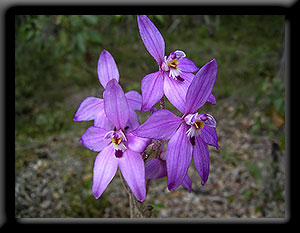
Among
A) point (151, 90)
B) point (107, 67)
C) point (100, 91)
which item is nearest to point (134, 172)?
point (151, 90)

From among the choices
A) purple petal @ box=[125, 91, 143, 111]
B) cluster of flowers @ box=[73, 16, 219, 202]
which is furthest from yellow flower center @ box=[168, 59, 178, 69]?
purple petal @ box=[125, 91, 143, 111]

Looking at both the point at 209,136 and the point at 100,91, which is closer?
the point at 209,136

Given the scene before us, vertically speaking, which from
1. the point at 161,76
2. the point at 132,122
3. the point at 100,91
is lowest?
the point at 132,122

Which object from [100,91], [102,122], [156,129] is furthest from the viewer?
[100,91]

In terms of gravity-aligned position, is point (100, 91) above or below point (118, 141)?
above

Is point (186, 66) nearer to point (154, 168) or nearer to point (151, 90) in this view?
point (151, 90)

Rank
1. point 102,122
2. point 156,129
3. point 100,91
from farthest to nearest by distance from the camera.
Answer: point 100,91
point 102,122
point 156,129
